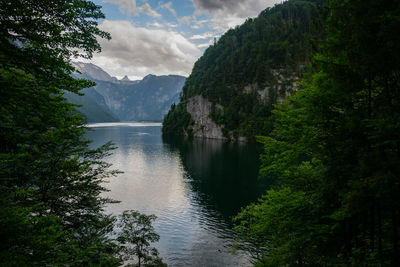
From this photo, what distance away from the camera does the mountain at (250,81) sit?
135 m

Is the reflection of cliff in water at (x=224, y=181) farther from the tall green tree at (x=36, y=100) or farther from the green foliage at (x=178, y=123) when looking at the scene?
the green foliage at (x=178, y=123)

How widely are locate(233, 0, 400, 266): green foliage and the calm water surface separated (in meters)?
Answer: 15.5

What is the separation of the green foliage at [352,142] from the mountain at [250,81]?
102 metres

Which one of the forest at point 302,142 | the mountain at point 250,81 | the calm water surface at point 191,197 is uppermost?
the mountain at point 250,81

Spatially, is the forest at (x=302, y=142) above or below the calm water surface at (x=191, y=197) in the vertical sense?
above

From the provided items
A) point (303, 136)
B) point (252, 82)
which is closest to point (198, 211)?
point (303, 136)

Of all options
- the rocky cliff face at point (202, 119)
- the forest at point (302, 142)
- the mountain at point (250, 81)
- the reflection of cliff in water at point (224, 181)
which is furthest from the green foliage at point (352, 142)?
the rocky cliff face at point (202, 119)

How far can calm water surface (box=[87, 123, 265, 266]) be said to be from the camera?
1138 inches

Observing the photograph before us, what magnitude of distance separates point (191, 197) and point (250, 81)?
123m

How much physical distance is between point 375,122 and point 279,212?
326 inches

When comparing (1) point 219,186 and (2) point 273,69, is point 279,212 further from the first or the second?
(2) point 273,69

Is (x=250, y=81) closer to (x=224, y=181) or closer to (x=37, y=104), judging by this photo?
(x=224, y=181)

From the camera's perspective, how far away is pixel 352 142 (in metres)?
7.75

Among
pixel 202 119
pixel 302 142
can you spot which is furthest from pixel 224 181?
pixel 202 119
